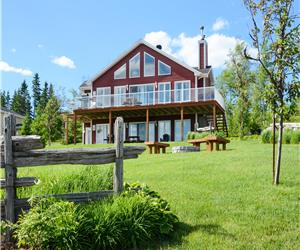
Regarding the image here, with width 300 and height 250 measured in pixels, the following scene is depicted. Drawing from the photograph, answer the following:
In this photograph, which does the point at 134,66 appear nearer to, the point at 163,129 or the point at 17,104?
the point at 163,129

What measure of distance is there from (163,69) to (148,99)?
15.0 ft

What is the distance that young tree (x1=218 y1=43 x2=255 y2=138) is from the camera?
3878cm

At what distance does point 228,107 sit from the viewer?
150 feet

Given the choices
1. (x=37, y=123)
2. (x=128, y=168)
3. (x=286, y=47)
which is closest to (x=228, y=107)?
(x=37, y=123)

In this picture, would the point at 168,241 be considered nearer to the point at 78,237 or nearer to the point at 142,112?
the point at 78,237

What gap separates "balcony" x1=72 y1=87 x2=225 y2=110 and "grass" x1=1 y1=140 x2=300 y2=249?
1703 centimetres

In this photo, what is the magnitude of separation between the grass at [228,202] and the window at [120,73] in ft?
76.4

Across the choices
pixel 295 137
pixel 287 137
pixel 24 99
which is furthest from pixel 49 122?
pixel 24 99

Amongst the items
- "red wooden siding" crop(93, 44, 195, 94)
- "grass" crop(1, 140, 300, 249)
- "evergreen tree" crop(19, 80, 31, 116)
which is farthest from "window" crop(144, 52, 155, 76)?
"evergreen tree" crop(19, 80, 31, 116)

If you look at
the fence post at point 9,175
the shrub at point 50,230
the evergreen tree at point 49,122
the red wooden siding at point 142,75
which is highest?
the red wooden siding at point 142,75

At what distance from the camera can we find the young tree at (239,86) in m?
38.8

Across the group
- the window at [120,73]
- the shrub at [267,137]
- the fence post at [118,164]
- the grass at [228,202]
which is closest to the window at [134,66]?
the window at [120,73]

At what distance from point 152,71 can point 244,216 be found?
26873 mm

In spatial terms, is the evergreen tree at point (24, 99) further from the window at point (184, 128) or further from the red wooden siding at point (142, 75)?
the window at point (184, 128)
